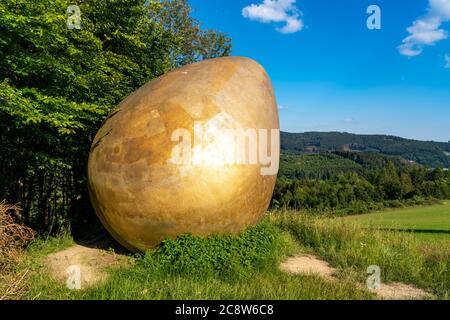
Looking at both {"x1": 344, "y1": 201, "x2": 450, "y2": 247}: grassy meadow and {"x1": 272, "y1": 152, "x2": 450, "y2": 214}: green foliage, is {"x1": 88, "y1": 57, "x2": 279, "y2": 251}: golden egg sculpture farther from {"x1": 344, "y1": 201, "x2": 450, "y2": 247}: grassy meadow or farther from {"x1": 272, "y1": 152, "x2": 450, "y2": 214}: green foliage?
{"x1": 272, "y1": 152, "x2": 450, "y2": 214}: green foliage

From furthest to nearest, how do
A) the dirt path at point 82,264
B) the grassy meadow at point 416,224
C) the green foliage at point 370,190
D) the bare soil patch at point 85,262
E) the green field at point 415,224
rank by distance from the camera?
1. the green foliage at point 370,190
2. the green field at point 415,224
3. the grassy meadow at point 416,224
4. the bare soil patch at point 85,262
5. the dirt path at point 82,264

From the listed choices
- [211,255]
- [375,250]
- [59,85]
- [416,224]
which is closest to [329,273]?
[375,250]

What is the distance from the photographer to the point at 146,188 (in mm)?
6586

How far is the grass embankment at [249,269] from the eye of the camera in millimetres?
5645

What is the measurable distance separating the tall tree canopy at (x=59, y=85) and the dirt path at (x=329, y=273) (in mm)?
5095

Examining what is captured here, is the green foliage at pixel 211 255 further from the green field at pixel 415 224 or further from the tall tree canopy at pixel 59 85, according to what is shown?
the green field at pixel 415 224

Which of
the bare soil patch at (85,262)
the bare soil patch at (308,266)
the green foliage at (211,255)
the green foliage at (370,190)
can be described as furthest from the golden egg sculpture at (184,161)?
the green foliage at (370,190)

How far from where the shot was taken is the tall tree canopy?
723 cm

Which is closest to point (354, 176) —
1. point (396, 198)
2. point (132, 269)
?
point (396, 198)

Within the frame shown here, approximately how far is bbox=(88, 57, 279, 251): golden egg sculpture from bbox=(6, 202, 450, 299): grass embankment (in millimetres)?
387

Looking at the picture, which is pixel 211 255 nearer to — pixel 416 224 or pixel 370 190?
pixel 416 224

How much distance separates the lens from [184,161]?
6508 millimetres
